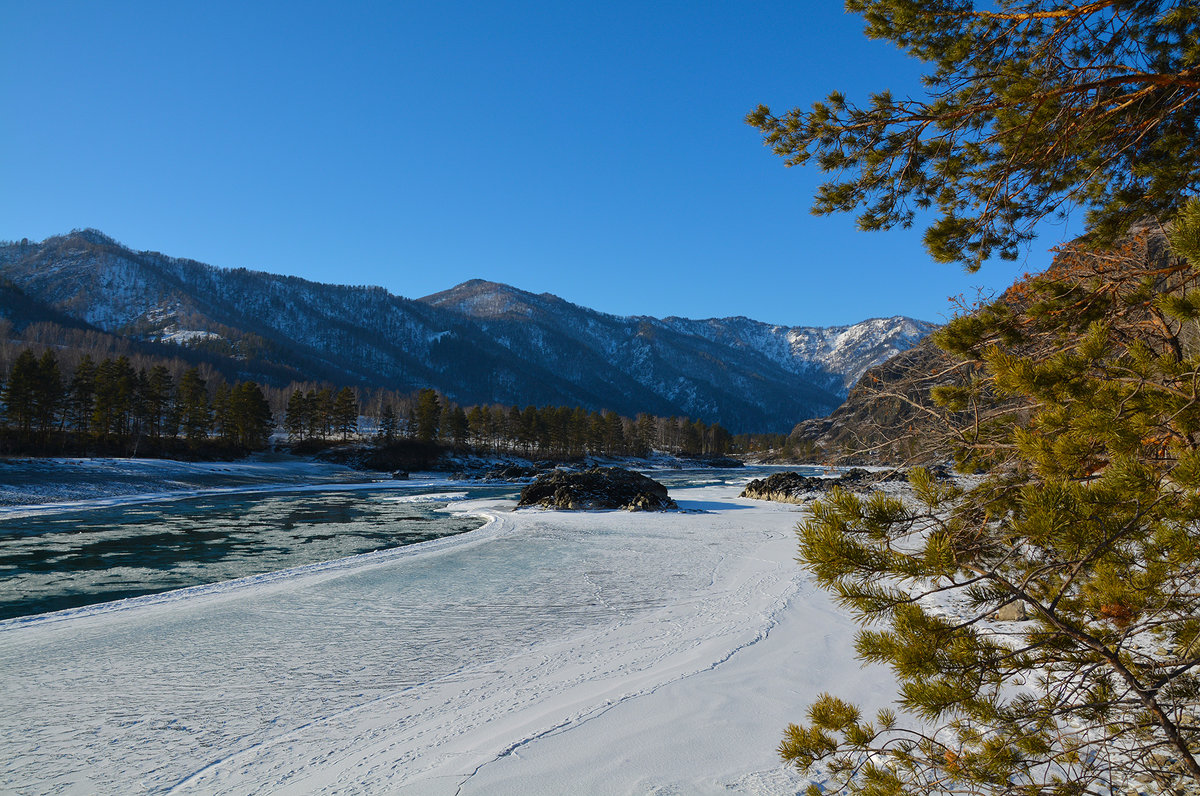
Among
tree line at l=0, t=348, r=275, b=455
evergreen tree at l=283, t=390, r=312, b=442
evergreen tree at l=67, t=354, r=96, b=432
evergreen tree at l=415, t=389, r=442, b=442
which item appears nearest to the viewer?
tree line at l=0, t=348, r=275, b=455

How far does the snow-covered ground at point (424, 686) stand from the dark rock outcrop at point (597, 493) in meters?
17.5

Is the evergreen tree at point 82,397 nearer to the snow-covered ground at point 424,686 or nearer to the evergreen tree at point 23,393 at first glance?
the evergreen tree at point 23,393

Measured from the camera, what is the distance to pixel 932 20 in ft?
15.2

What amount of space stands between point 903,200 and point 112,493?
42288 mm

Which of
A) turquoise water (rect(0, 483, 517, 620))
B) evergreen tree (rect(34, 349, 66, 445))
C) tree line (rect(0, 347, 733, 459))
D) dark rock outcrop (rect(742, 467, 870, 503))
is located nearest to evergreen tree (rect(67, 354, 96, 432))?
tree line (rect(0, 347, 733, 459))

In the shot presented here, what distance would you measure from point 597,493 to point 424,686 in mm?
25702

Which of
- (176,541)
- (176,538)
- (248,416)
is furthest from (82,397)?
(176,541)

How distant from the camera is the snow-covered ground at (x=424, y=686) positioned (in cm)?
455

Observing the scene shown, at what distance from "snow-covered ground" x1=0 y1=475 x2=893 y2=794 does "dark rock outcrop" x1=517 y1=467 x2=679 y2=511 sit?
57.5 feet

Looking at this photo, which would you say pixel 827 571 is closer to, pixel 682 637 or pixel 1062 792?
pixel 1062 792

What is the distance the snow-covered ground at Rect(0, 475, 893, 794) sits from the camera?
14.9 ft

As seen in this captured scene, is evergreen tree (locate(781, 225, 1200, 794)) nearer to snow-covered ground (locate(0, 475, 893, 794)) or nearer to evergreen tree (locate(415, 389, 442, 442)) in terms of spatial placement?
snow-covered ground (locate(0, 475, 893, 794))

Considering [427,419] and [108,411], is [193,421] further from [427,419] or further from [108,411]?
[427,419]

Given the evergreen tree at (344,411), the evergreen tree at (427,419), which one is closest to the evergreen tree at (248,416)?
the evergreen tree at (344,411)
